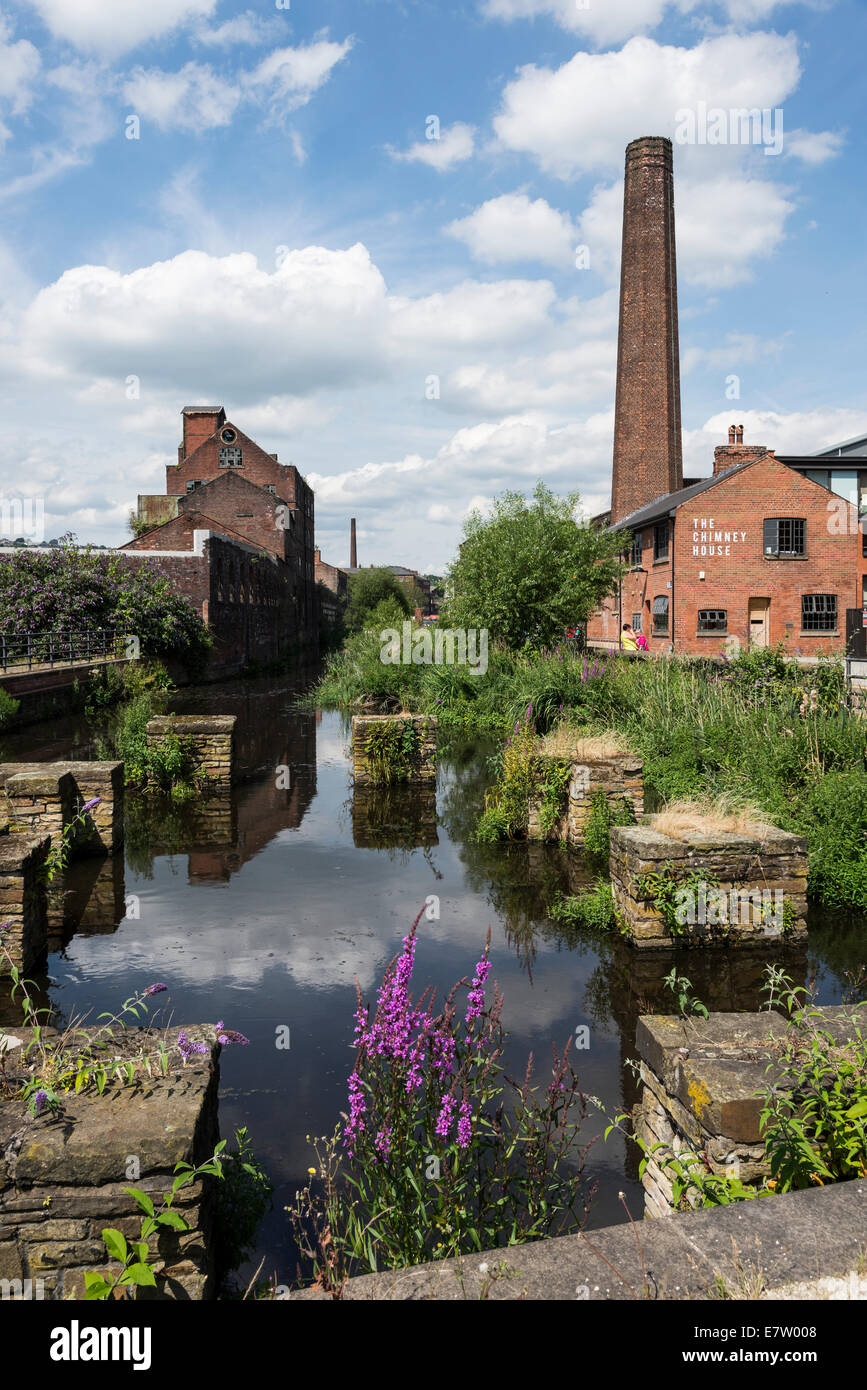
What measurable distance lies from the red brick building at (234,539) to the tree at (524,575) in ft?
35.1

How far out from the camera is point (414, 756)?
11383mm

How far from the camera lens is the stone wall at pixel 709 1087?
2650 mm

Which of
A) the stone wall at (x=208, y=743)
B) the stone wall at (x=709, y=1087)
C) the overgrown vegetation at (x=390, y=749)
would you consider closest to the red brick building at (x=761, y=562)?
the overgrown vegetation at (x=390, y=749)

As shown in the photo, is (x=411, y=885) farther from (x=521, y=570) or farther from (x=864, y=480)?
(x=864, y=480)

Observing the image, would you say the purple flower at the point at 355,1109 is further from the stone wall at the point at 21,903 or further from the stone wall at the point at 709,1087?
the stone wall at the point at 21,903

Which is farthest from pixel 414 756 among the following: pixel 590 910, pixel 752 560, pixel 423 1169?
pixel 752 560

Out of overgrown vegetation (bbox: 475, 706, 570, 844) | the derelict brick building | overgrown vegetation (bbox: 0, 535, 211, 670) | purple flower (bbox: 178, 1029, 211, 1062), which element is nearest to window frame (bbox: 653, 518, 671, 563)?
the derelict brick building

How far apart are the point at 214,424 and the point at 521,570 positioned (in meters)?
34.3

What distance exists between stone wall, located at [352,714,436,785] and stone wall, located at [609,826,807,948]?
18.7ft

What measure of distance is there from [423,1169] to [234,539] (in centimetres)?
3377

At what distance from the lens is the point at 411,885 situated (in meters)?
7.12

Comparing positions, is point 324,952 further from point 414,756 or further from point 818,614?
point 818,614

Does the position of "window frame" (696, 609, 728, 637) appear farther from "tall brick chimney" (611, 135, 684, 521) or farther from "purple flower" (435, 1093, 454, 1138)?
"purple flower" (435, 1093, 454, 1138)

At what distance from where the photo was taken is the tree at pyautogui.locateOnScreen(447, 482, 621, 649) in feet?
73.9
